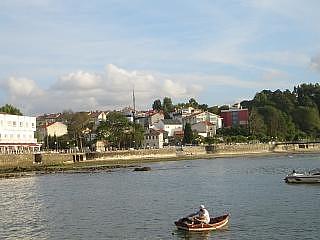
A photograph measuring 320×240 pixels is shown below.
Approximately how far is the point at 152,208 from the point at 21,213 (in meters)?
10.4

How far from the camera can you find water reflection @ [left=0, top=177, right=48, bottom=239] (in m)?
34.1

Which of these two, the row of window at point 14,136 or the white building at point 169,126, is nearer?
the row of window at point 14,136

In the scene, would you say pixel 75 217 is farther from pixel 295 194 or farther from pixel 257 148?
pixel 257 148

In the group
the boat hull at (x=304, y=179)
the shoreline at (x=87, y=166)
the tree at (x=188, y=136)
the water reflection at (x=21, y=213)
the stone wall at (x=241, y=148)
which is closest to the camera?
the water reflection at (x=21, y=213)

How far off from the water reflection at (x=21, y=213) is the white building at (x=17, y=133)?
53201mm

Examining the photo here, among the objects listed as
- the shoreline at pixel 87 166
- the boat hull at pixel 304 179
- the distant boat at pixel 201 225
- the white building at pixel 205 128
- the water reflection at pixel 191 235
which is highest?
the white building at pixel 205 128

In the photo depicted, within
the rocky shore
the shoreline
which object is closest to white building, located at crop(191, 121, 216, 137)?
the rocky shore

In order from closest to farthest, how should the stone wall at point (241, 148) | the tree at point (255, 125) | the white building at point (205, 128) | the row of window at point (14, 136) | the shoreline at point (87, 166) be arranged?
the shoreline at point (87, 166), the row of window at point (14, 136), the stone wall at point (241, 148), the tree at point (255, 125), the white building at point (205, 128)

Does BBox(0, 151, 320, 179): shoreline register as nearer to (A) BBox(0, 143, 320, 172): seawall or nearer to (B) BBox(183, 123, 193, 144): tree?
(A) BBox(0, 143, 320, 172): seawall

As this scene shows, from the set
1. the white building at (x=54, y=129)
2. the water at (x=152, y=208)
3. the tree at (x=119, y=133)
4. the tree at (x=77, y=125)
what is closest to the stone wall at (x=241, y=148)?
the tree at (x=119, y=133)

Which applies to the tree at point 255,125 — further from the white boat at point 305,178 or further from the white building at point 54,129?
the white boat at point 305,178

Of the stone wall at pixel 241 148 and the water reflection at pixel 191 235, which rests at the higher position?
the stone wall at pixel 241 148

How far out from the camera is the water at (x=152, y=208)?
107ft

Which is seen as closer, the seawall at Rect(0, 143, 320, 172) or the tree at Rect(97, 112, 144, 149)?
the seawall at Rect(0, 143, 320, 172)
